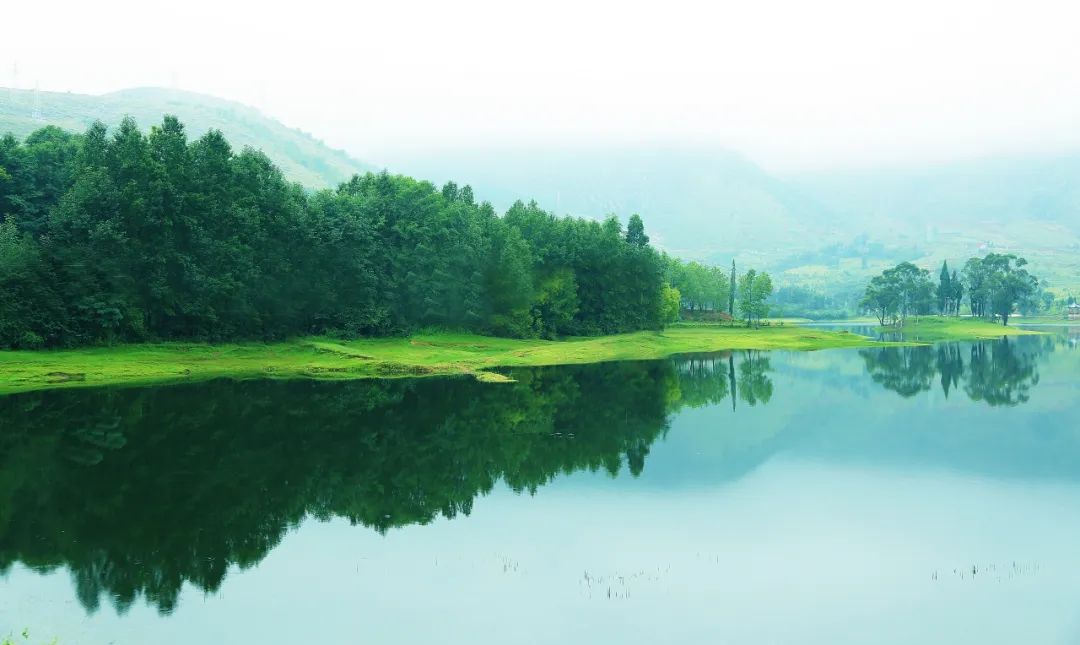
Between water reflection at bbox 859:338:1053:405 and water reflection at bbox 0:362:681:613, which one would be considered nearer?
water reflection at bbox 0:362:681:613

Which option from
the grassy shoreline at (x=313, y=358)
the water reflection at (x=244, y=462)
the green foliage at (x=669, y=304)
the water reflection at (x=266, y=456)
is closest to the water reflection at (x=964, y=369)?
the water reflection at (x=266, y=456)

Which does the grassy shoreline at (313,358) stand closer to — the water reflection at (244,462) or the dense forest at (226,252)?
the dense forest at (226,252)

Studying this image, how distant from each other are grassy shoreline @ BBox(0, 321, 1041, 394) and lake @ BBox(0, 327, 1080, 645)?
989cm

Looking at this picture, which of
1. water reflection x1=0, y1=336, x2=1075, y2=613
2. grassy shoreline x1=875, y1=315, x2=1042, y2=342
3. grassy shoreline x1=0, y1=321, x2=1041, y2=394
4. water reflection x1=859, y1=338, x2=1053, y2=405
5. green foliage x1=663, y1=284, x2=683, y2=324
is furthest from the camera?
grassy shoreline x1=875, y1=315, x2=1042, y2=342

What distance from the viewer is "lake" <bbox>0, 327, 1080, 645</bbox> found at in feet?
70.8

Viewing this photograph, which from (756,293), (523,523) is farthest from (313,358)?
(756,293)

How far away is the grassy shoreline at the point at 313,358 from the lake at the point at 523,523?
9.89m

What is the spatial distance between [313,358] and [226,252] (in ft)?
49.0

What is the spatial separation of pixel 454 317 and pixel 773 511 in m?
84.3

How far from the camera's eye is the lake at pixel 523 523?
2158 centimetres

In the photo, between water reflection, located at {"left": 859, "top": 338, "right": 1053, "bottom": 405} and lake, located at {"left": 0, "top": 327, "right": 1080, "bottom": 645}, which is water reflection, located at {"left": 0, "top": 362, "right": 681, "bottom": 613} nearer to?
lake, located at {"left": 0, "top": 327, "right": 1080, "bottom": 645}

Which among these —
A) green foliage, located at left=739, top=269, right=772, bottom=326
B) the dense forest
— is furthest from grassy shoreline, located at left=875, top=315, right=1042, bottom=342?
the dense forest

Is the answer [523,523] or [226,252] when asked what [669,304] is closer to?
[226,252]

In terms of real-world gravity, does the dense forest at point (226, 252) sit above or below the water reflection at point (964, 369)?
above
